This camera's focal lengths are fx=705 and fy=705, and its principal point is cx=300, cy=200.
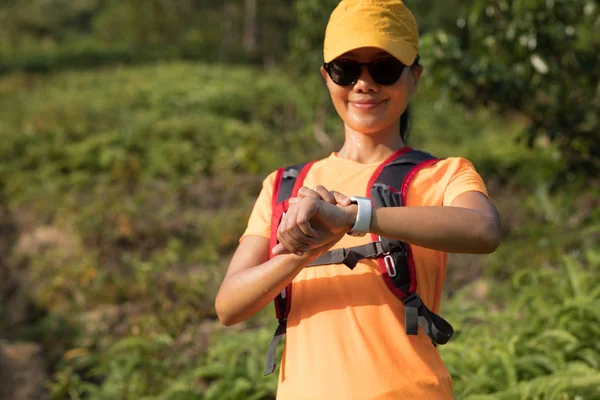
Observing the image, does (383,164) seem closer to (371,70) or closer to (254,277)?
(371,70)

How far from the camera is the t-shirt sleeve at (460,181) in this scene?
1.83m

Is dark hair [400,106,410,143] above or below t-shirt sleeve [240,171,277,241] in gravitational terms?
above

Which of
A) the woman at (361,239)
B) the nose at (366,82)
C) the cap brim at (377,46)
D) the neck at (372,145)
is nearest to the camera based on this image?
the woman at (361,239)

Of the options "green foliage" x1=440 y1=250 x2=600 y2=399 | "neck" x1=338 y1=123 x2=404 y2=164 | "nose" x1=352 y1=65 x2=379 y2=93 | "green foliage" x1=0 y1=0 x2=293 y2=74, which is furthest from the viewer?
"green foliage" x1=0 y1=0 x2=293 y2=74

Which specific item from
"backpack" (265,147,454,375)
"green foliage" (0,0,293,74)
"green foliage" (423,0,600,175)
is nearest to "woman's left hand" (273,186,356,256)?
"backpack" (265,147,454,375)

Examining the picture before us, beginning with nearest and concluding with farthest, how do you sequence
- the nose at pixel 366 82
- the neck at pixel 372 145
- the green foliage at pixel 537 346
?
the nose at pixel 366 82
the neck at pixel 372 145
the green foliage at pixel 537 346

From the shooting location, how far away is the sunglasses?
1.99 metres

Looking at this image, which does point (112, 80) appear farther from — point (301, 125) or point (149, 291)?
point (149, 291)

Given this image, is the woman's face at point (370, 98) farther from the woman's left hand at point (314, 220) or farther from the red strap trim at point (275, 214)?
the woman's left hand at point (314, 220)

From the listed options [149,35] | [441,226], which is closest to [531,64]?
[441,226]

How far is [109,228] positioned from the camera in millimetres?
8016

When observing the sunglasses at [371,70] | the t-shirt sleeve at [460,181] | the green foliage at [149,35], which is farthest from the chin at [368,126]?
the green foliage at [149,35]

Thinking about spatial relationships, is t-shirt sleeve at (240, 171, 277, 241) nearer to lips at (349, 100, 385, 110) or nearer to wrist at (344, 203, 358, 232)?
lips at (349, 100, 385, 110)

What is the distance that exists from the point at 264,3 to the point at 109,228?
17.1m
